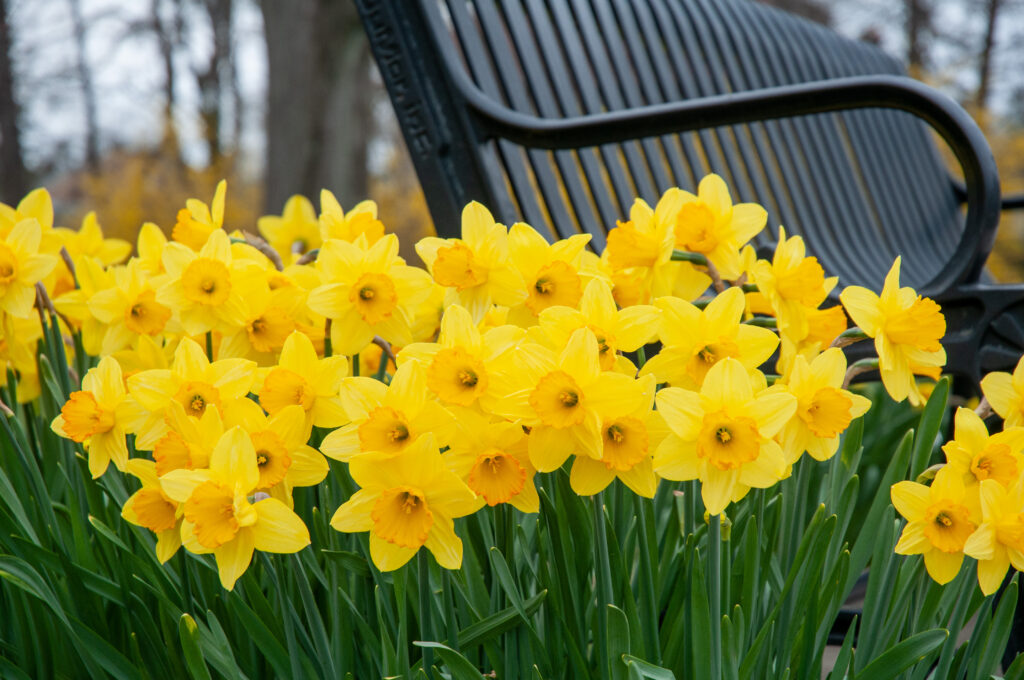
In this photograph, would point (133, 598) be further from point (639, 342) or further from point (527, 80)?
point (527, 80)

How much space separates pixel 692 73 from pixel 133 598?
185 cm

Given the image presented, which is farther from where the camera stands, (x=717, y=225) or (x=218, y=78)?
(x=218, y=78)

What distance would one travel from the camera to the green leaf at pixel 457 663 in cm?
84

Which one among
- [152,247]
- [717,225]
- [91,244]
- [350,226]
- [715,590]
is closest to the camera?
[715,590]

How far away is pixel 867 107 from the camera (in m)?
1.39

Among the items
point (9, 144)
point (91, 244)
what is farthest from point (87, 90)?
point (91, 244)

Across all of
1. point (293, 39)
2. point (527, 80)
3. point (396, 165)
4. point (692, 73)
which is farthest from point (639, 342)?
point (396, 165)

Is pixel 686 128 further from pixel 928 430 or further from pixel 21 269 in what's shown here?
pixel 21 269

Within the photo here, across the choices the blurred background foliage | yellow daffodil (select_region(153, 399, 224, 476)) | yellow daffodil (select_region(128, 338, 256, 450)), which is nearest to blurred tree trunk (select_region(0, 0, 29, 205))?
the blurred background foliage

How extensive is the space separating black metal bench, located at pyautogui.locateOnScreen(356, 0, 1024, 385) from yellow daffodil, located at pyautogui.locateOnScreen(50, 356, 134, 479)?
834 mm

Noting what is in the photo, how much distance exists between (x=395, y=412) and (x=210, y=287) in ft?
1.37

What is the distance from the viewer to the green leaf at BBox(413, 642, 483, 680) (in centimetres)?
84

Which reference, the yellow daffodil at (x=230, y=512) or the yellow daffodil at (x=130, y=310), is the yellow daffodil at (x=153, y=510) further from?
the yellow daffodil at (x=130, y=310)

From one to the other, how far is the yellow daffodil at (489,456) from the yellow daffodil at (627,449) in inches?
1.9
